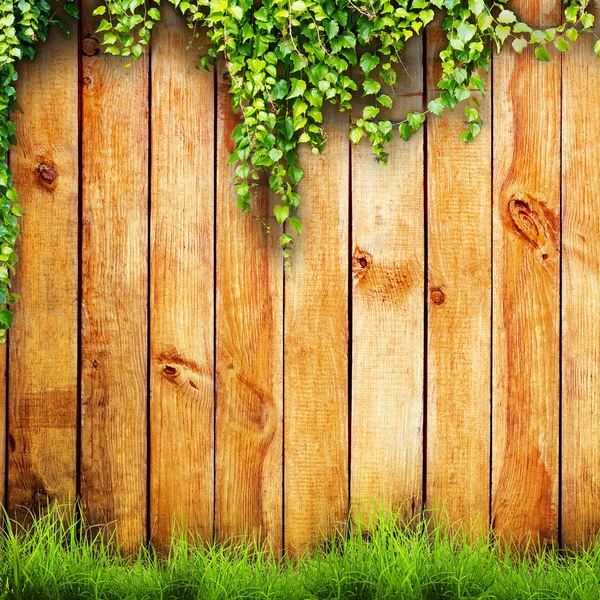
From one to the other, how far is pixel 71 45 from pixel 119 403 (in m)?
1.03

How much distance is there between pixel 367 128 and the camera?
194 centimetres

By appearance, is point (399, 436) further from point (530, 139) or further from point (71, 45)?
point (71, 45)

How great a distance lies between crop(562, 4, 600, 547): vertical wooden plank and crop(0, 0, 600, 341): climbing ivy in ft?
0.48

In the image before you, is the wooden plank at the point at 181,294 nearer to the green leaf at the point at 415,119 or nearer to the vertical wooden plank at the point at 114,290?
the vertical wooden plank at the point at 114,290

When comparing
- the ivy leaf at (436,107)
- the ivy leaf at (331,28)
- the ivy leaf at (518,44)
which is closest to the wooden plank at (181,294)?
the ivy leaf at (331,28)

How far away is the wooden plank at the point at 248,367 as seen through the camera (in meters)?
2.03

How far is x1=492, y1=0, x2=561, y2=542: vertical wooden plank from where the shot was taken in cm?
199

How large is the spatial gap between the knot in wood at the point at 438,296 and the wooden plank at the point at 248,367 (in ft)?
1.41

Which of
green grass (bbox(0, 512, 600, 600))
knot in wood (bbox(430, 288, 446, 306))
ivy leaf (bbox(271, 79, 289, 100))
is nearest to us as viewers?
green grass (bbox(0, 512, 600, 600))

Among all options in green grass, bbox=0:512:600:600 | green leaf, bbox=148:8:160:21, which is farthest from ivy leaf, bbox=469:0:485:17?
green grass, bbox=0:512:600:600

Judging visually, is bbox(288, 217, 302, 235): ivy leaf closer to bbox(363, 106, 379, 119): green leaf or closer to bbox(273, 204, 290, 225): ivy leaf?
bbox(273, 204, 290, 225): ivy leaf

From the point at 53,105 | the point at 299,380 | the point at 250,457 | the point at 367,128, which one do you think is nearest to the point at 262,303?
the point at 299,380

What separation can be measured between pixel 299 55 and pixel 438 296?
2.48 ft

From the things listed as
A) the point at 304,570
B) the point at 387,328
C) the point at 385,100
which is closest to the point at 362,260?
the point at 387,328
